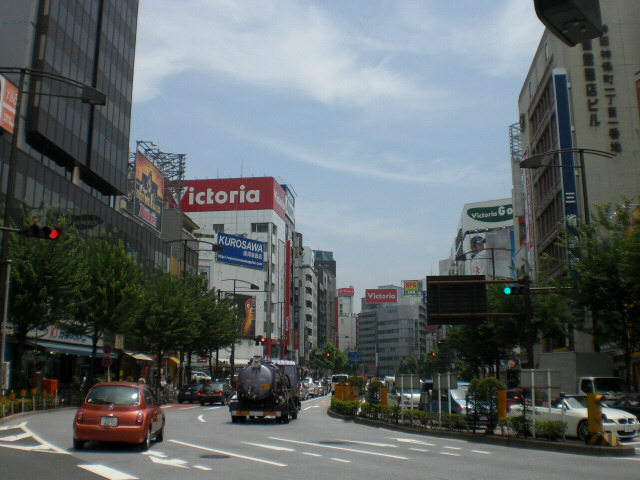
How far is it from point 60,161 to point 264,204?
69205 mm

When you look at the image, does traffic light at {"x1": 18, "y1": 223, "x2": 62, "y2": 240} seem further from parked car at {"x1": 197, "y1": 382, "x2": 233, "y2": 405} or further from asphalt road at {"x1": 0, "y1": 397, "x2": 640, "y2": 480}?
parked car at {"x1": 197, "y1": 382, "x2": 233, "y2": 405}

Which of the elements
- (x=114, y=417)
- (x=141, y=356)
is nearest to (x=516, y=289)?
(x=114, y=417)

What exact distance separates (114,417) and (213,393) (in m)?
31.3

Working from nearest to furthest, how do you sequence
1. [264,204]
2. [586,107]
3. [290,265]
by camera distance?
[586,107] < [264,204] < [290,265]

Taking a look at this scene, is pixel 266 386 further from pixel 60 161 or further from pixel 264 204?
pixel 264 204

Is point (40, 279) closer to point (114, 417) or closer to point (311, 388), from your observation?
point (114, 417)

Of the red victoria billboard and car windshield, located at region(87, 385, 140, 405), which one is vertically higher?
the red victoria billboard

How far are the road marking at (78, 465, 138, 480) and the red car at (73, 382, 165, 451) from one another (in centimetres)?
248

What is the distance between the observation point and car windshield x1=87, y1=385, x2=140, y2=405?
47.5 ft

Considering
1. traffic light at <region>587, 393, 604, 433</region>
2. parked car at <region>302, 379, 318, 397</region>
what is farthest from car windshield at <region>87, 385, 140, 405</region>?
parked car at <region>302, 379, 318, 397</region>

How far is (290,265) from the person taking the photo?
12675 centimetres

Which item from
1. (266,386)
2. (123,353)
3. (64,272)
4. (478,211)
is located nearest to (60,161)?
(123,353)

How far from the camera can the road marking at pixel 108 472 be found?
10329 mm

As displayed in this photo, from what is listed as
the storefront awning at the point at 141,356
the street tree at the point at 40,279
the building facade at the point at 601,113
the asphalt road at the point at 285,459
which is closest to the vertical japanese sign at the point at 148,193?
the storefront awning at the point at 141,356
